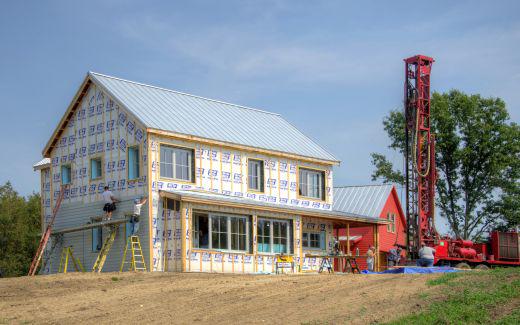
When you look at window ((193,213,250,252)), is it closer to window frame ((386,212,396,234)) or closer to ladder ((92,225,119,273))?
ladder ((92,225,119,273))

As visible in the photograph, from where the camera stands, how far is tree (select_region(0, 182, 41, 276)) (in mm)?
57372

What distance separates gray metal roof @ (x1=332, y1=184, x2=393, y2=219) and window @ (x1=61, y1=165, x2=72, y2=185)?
61.7ft

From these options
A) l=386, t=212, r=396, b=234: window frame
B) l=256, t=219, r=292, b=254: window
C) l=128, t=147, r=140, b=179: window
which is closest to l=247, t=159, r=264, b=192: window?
l=256, t=219, r=292, b=254: window

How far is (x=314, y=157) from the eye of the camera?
3997 centimetres

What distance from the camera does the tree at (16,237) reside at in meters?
57.4

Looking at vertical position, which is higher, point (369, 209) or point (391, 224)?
point (369, 209)

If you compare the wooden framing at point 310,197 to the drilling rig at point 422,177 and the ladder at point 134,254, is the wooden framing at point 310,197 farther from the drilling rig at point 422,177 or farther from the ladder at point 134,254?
the ladder at point 134,254

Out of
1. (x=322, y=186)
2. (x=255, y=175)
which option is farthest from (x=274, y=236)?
(x=322, y=186)

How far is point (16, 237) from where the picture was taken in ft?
192

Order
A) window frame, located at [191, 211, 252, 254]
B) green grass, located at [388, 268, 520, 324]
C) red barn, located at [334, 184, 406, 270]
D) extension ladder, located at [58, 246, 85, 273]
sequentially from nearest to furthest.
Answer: green grass, located at [388, 268, 520, 324]
window frame, located at [191, 211, 252, 254]
extension ladder, located at [58, 246, 85, 273]
red barn, located at [334, 184, 406, 270]

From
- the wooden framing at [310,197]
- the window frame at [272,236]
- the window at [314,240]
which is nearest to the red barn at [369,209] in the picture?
the window at [314,240]

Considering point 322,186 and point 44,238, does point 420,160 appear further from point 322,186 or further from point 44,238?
point 44,238

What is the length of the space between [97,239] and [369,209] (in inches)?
863

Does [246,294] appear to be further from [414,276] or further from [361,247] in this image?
[361,247]
